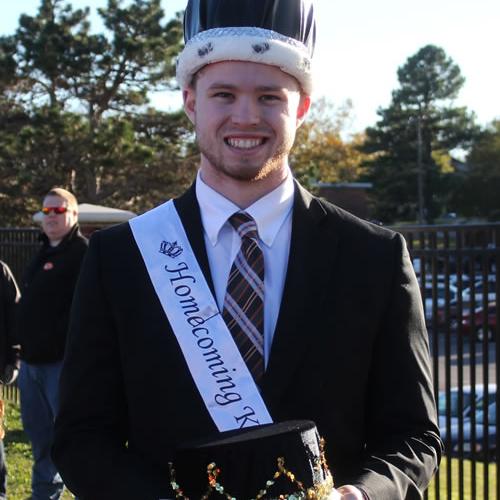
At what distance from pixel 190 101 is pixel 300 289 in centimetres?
54

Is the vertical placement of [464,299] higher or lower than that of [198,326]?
higher

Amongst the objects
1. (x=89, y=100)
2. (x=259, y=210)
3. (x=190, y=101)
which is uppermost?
(x=89, y=100)

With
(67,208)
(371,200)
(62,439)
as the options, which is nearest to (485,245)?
(67,208)

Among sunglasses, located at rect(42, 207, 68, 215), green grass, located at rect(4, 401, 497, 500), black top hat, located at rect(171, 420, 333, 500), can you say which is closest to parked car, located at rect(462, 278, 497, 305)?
green grass, located at rect(4, 401, 497, 500)

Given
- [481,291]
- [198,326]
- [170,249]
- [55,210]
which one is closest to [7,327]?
[55,210]

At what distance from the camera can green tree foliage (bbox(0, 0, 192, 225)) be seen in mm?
19734

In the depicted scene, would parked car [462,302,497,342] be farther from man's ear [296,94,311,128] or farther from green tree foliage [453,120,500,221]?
green tree foliage [453,120,500,221]

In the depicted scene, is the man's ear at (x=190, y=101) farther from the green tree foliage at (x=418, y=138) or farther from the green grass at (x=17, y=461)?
the green tree foliage at (x=418, y=138)

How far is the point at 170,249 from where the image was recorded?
2076 millimetres

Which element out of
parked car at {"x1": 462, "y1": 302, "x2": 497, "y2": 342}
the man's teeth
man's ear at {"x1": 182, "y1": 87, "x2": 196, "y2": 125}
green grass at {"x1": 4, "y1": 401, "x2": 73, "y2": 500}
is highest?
man's ear at {"x1": 182, "y1": 87, "x2": 196, "y2": 125}

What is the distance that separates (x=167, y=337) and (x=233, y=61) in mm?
643

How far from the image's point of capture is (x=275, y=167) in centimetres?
199

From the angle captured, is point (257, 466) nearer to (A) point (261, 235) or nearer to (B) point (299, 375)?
(B) point (299, 375)

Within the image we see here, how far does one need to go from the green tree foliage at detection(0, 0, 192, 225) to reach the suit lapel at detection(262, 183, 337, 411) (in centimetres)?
1750
